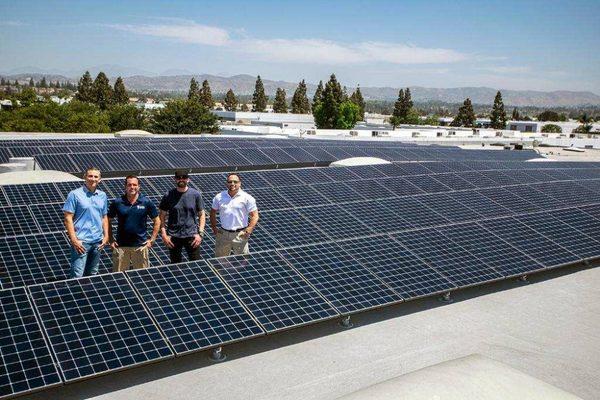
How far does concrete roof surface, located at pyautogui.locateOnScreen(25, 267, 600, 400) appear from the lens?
21.1ft

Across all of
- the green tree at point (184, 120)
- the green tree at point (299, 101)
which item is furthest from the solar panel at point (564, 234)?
the green tree at point (299, 101)

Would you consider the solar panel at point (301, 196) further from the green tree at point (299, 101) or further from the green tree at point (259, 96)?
the green tree at point (259, 96)

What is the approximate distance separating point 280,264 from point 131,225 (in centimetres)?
258

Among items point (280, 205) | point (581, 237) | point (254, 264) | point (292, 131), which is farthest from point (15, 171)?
point (292, 131)

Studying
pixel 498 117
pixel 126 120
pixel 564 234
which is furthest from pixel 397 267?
pixel 498 117

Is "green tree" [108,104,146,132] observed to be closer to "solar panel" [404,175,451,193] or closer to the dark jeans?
"solar panel" [404,175,451,193]

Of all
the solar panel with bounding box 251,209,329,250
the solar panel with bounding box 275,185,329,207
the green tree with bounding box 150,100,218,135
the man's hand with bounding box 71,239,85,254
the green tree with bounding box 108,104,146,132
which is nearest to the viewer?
the man's hand with bounding box 71,239,85,254

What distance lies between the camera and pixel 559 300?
32.9 ft

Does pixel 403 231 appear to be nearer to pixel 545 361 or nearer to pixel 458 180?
pixel 545 361

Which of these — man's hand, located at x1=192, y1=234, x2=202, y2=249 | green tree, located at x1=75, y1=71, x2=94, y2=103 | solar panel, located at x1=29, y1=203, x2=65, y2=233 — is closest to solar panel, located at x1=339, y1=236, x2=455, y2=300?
man's hand, located at x1=192, y1=234, x2=202, y2=249

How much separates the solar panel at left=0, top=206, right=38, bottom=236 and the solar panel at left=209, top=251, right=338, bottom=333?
4.47 m

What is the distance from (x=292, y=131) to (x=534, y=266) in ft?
162

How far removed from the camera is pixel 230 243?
9266mm

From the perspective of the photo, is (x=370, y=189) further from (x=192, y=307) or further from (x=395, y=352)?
(x=192, y=307)
